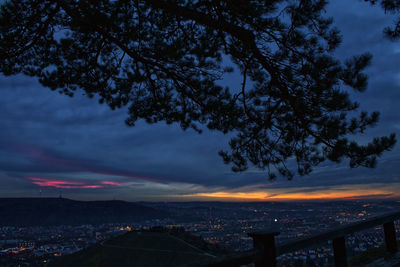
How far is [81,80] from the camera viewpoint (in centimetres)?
754

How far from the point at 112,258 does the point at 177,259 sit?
9.32m

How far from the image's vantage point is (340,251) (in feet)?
13.5

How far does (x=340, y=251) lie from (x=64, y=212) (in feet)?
424

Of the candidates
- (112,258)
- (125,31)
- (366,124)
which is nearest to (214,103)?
(125,31)

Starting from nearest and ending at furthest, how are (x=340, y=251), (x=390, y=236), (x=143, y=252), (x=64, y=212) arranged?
(x=340, y=251) < (x=390, y=236) < (x=143, y=252) < (x=64, y=212)

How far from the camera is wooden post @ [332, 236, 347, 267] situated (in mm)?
4082

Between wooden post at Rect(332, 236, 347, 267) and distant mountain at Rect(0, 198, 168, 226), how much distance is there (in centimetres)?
11728

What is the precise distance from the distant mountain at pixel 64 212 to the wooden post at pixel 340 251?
117282mm

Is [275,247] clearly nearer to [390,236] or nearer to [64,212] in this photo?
[390,236]

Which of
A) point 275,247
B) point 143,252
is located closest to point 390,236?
point 275,247

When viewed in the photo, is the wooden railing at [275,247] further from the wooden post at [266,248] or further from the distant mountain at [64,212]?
the distant mountain at [64,212]

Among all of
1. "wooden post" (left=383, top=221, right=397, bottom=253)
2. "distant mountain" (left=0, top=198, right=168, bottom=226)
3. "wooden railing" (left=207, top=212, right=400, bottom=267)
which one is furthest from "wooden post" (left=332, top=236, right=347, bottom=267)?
"distant mountain" (left=0, top=198, right=168, bottom=226)

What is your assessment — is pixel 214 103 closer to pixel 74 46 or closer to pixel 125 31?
pixel 125 31

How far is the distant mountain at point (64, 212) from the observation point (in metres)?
106
